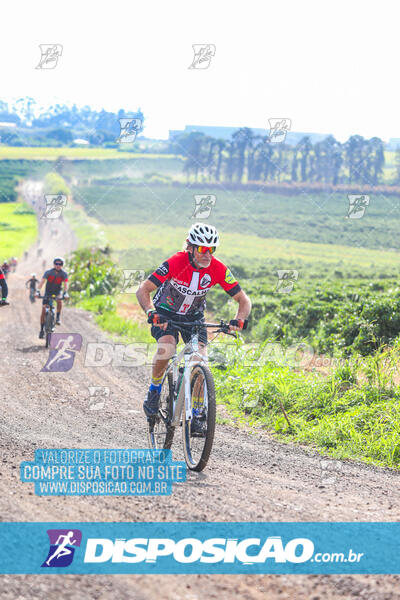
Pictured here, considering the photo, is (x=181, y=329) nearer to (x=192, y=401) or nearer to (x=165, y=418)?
(x=192, y=401)

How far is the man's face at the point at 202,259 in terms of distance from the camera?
267 inches

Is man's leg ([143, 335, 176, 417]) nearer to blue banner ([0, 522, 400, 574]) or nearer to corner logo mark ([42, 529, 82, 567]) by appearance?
blue banner ([0, 522, 400, 574])

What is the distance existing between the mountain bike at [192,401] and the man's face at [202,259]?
0.67 metres

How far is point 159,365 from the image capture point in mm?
A: 7152

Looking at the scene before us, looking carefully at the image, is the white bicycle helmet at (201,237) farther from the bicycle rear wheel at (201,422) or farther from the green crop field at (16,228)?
the green crop field at (16,228)

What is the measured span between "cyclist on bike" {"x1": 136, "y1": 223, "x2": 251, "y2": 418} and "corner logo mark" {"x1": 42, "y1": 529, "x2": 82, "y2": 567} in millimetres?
2606

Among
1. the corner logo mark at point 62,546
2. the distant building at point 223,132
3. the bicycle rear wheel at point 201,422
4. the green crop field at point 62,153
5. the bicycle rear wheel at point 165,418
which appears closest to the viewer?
the corner logo mark at point 62,546

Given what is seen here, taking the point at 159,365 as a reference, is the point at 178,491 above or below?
below

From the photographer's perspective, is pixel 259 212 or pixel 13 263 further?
pixel 259 212

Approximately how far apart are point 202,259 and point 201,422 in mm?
1798

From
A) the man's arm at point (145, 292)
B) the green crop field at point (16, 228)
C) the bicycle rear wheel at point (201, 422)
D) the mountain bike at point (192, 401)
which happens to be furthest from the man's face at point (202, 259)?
the green crop field at point (16, 228)

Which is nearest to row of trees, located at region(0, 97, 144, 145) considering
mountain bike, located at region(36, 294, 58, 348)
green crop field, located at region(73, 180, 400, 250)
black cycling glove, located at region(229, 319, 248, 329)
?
green crop field, located at region(73, 180, 400, 250)

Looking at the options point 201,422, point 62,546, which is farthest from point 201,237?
point 62,546

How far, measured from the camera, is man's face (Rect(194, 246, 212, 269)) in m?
6.79
